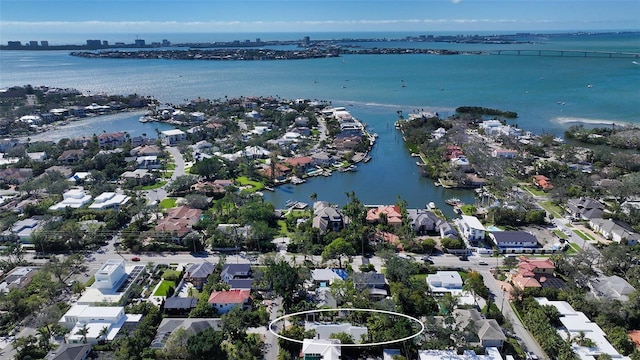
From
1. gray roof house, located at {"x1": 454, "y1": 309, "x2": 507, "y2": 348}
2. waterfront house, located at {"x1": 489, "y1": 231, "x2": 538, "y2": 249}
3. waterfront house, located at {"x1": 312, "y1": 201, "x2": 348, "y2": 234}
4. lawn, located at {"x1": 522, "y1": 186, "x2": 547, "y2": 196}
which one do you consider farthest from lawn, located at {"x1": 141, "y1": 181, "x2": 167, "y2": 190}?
lawn, located at {"x1": 522, "y1": 186, "x2": 547, "y2": 196}

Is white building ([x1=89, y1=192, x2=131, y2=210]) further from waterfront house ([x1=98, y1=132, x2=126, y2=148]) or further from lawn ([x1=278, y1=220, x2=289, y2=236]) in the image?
waterfront house ([x1=98, y1=132, x2=126, y2=148])

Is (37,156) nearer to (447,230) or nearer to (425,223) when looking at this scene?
(425,223)

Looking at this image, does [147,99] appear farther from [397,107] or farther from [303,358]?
[303,358]

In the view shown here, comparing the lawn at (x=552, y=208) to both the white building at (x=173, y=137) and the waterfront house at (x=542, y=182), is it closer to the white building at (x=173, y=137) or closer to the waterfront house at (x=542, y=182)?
the waterfront house at (x=542, y=182)

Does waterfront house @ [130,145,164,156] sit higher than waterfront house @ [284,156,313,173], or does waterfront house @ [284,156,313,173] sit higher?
waterfront house @ [130,145,164,156]

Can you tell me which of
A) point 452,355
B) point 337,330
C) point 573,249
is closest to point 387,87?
point 573,249
